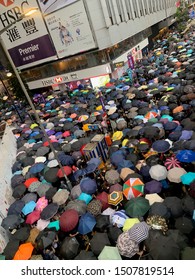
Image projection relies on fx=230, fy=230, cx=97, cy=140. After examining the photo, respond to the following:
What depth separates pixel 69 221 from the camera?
9055mm

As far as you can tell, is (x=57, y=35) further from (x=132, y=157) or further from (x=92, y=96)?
(x=132, y=157)

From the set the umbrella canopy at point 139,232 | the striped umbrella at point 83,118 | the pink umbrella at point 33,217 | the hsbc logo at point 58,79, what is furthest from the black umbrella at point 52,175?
the hsbc logo at point 58,79

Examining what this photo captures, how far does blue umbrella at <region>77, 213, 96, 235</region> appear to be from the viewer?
8.78 m

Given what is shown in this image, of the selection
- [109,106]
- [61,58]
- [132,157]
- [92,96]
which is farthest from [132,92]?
[61,58]

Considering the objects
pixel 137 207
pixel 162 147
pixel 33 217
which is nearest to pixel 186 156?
pixel 162 147

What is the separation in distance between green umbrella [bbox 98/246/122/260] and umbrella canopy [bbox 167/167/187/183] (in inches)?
153

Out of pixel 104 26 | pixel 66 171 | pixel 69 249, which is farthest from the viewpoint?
pixel 104 26

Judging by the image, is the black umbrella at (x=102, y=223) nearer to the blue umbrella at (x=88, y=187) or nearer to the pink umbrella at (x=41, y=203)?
the blue umbrella at (x=88, y=187)

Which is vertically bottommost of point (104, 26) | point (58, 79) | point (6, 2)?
point (58, 79)

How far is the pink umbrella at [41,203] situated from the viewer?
36.0ft

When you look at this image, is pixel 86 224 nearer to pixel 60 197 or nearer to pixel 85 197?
pixel 85 197

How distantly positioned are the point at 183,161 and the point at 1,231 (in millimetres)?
9026

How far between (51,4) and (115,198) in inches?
1010

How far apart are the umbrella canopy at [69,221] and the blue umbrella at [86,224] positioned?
0.75ft
